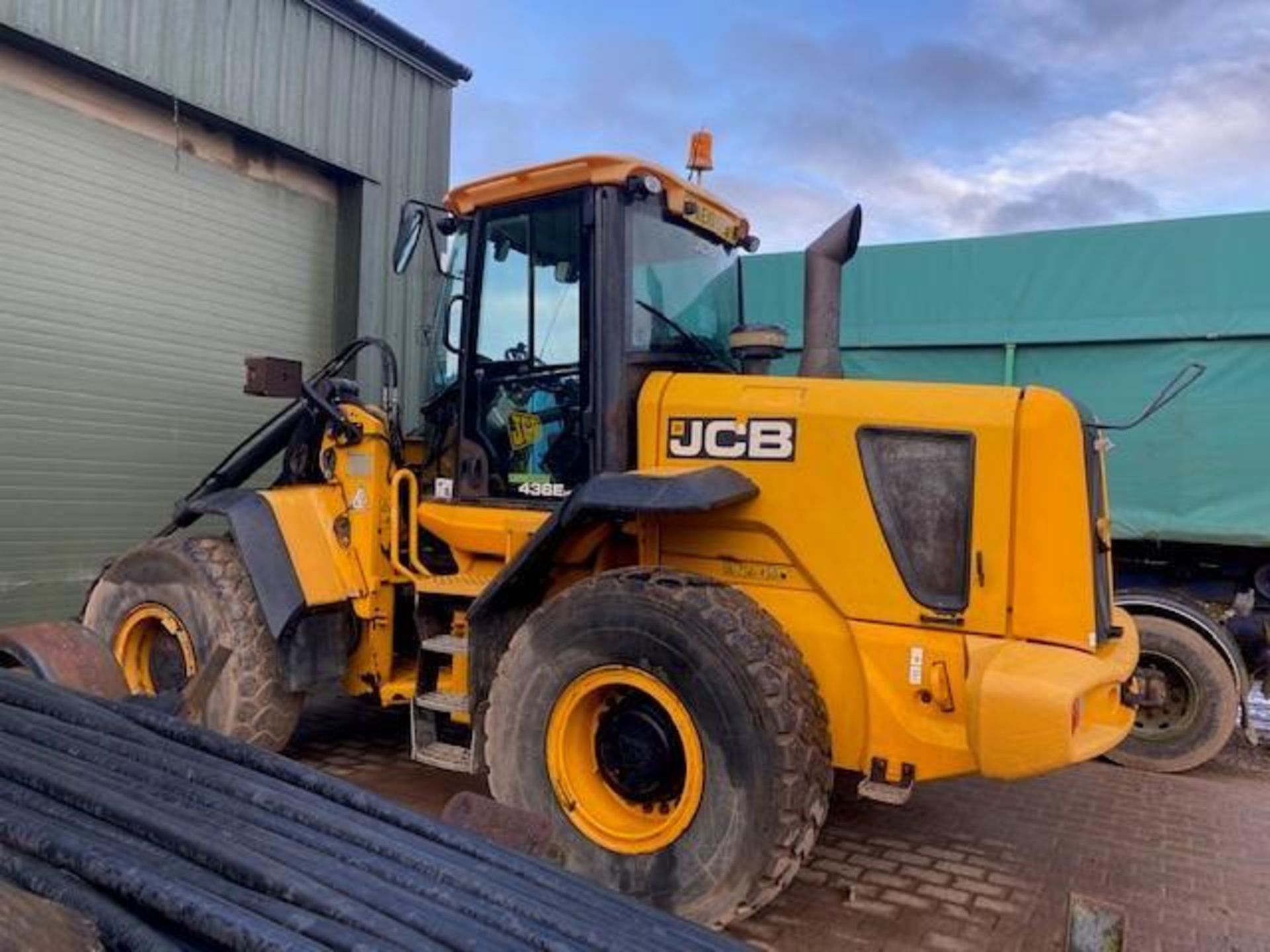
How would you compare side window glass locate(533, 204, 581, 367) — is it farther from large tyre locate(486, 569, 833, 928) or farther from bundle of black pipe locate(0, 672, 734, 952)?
bundle of black pipe locate(0, 672, 734, 952)

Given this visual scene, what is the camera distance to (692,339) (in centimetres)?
483

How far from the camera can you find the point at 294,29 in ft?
27.9

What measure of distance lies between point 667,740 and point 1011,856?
203 cm

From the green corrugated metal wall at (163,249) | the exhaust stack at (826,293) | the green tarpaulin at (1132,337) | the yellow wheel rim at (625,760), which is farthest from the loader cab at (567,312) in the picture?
the green corrugated metal wall at (163,249)

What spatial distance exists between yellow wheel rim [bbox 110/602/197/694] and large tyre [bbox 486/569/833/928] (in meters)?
2.01

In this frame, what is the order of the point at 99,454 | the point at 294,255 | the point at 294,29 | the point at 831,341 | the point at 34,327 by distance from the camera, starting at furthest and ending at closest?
the point at 294,255, the point at 294,29, the point at 99,454, the point at 34,327, the point at 831,341

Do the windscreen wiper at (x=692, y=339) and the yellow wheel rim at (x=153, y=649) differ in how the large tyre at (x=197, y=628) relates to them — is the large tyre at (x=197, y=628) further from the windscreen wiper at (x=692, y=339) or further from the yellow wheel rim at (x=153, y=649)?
the windscreen wiper at (x=692, y=339)

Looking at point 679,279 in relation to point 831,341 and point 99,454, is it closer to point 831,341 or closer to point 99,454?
point 831,341

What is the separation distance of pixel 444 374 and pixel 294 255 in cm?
454

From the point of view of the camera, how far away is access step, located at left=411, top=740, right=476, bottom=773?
173 inches

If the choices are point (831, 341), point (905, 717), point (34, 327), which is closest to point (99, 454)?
point (34, 327)

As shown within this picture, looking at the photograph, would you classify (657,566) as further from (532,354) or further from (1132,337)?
(1132,337)

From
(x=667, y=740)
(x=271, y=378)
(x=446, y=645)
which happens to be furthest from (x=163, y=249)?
(x=667, y=740)

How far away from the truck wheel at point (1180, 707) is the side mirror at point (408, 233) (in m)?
4.96
